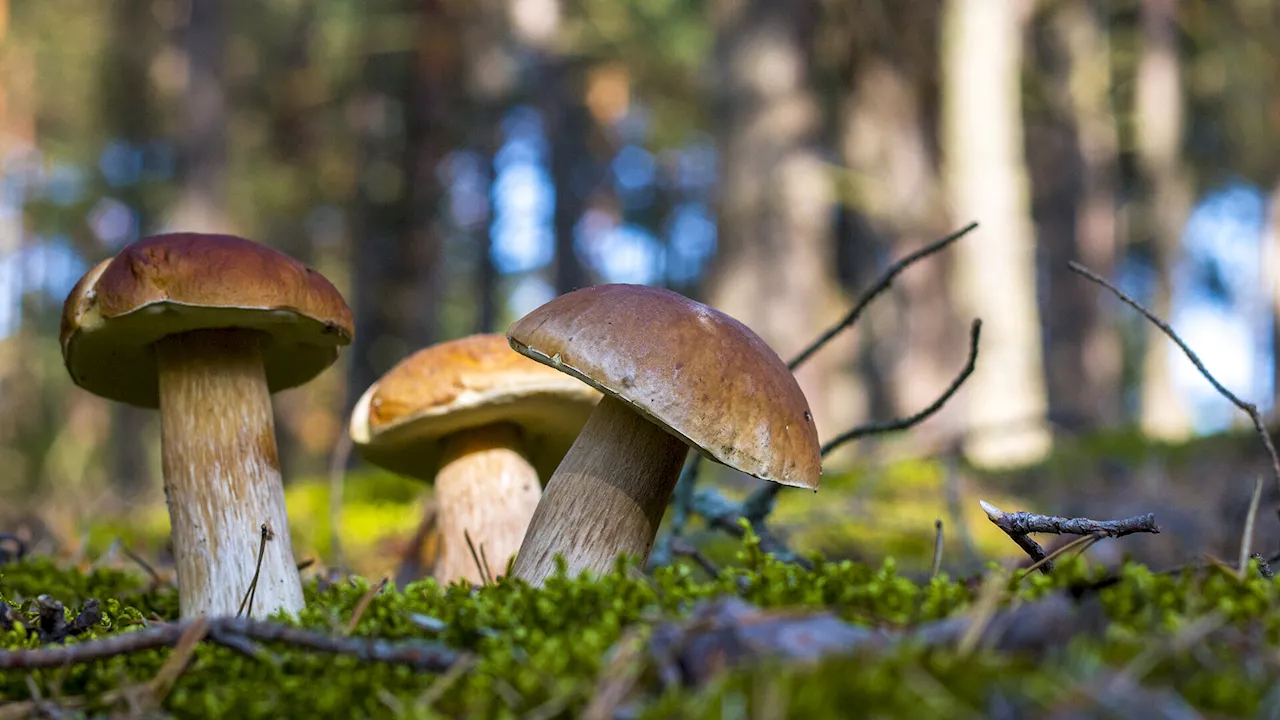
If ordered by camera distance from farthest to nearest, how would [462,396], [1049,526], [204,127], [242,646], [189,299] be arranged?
[204,127] → [462,396] → [189,299] → [1049,526] → [242,646]

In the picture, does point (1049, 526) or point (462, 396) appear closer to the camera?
point (1049, 526)

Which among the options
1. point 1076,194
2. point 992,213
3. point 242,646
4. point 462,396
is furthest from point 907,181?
point 242,646

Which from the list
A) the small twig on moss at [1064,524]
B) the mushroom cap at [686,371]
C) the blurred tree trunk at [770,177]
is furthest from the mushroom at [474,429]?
the blurred tree trunk at [770,177]

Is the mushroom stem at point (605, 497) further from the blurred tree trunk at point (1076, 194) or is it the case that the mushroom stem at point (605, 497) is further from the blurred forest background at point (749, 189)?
the blurred tree trunk at point (1076, 194)

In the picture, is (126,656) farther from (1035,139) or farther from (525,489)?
(1035,139)

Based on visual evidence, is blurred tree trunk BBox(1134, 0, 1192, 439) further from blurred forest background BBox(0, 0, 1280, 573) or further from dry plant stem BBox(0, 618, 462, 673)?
dry plant stem BBox(0, 618, 462, 673)

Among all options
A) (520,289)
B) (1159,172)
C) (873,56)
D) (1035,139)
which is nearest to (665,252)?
(520,289)

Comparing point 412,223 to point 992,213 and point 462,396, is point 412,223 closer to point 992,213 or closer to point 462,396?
point 992,213
